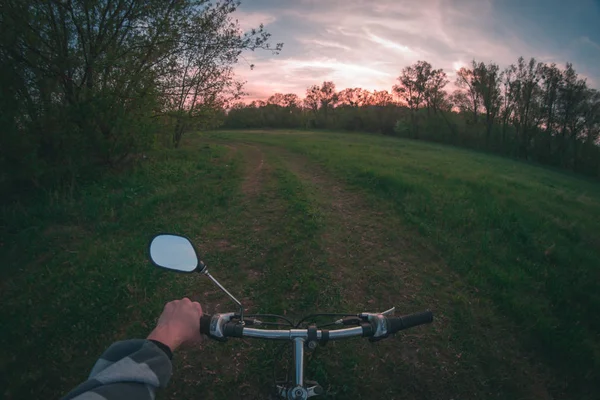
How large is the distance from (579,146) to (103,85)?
179 feet

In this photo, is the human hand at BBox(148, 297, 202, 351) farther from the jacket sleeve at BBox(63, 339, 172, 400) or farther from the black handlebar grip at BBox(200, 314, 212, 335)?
the jacket sleeve at BBox(63, 339, 172, 400)

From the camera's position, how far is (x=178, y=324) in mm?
1865

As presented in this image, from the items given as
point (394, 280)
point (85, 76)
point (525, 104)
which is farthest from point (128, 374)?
point (525, 104)

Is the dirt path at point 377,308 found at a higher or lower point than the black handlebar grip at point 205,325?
lower

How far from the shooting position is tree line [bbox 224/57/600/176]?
38812 mm

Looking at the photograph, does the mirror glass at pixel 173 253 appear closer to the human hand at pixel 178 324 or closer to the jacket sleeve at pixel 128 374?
the human hand at pixel 178 324

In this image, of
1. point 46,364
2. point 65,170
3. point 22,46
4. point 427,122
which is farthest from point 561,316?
point 427,122

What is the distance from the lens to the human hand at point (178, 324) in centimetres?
175

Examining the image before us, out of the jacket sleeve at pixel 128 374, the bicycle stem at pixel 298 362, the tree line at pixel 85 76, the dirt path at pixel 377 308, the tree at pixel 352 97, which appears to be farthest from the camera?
the tree at pixel 352 97

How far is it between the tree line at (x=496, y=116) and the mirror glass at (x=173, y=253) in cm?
5316

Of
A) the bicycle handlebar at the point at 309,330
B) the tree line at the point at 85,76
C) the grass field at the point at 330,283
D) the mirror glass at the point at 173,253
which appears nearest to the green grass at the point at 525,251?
the grass field at the point at 330,283

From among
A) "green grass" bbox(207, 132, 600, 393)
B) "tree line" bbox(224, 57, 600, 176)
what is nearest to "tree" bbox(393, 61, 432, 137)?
"tree line" bbox(224, 57, 600, 176)

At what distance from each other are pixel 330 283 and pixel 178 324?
3528mm

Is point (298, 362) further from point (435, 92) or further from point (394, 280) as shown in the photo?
point (435, 92)
